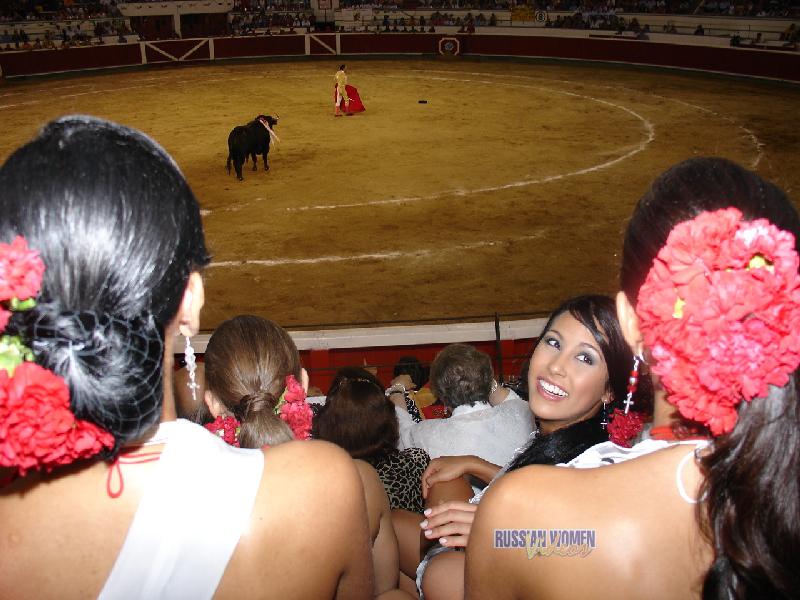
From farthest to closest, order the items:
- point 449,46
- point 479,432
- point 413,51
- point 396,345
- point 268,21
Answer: point 268,21 < point 413,51 < point 449,46 < point 396,345 < point 479,432

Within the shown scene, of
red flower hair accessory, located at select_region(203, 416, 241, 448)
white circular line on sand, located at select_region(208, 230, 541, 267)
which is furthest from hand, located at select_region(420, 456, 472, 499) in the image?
white circular line on sand, located at select_region(208, 230, 541, 267)

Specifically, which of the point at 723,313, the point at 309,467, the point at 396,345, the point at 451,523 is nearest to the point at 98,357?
the point at 309,467

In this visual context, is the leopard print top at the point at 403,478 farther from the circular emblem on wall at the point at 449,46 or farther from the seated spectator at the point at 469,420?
the circular emblem on wall at the point at 449,46

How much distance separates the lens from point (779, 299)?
1.22 metres

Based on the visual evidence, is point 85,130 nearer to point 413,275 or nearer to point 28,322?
point 28,322

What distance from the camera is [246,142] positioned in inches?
464

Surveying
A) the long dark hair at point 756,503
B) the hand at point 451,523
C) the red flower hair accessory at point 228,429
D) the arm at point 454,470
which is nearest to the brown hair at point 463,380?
the arm at point 454,470

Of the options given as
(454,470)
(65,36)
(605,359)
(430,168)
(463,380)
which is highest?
(65,36)

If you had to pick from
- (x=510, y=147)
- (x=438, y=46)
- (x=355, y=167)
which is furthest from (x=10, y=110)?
(x=438, y=46)

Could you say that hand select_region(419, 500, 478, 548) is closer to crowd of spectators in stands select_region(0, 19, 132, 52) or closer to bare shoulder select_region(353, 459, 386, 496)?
bare shoulder select_region(353, 459, 386, 496)

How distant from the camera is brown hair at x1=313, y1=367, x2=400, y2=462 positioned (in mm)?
2838

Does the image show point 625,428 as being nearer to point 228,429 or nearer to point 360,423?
point 360,423

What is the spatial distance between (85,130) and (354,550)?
92 centimetres

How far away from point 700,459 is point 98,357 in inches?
40.2
